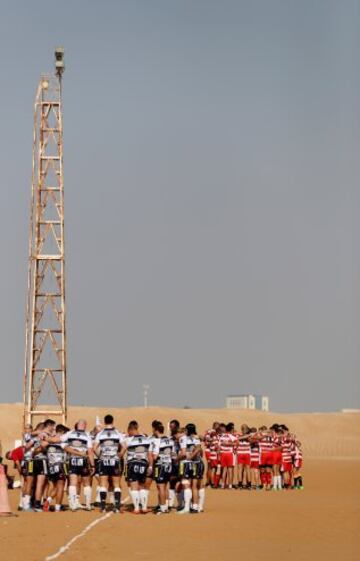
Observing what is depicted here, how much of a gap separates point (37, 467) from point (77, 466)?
0.80 metres

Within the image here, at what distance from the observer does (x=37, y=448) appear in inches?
1077

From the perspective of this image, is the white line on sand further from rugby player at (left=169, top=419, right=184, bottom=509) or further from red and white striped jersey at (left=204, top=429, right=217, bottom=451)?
red and white striped jersey at (left=204, top=429, right=217, bottom=451)

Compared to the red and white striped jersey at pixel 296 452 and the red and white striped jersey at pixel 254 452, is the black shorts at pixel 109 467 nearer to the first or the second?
the red and white striped jersey at pixel 254 452

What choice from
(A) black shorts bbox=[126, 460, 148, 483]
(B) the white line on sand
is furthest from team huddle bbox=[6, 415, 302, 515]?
(B) the white line on sand

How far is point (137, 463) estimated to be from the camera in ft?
87.4

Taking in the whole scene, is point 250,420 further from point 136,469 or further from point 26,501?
point 136,469

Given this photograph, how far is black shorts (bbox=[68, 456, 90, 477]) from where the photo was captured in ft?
89.4

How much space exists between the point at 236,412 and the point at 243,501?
73.6 metres

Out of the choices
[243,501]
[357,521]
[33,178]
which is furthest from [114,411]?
A: [357,521]

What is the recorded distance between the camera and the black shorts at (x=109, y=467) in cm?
2692

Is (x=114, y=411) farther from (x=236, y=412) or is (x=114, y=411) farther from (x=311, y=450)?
(x=311, y=450)

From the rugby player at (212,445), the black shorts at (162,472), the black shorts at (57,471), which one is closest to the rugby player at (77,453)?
the black shorts at (57,471)

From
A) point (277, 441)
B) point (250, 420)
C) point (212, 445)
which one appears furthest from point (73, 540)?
point (250, 420)

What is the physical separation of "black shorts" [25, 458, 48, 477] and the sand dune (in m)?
60.2
